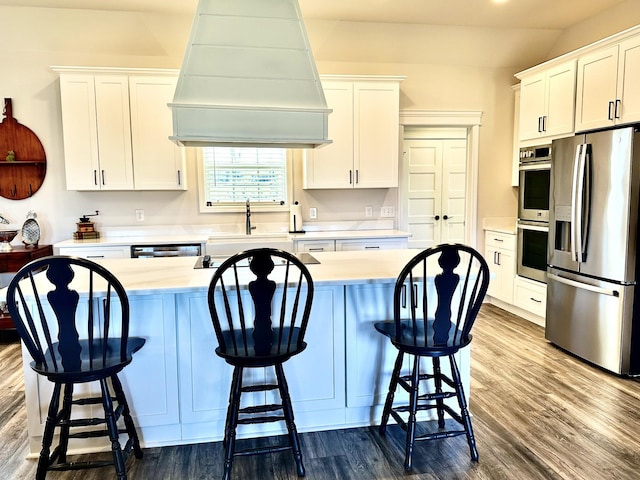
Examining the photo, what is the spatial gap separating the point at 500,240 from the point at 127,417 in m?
4.01

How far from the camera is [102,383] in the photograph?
1.95m

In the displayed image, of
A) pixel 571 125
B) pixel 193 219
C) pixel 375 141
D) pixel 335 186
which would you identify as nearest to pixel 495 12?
pixel 571 125

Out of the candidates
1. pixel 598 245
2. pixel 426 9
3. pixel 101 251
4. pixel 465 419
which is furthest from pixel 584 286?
pixel 101 251

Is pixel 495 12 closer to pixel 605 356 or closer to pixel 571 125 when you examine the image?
pixel 571 125

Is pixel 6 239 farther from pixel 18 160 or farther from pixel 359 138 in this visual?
pixel 359 138

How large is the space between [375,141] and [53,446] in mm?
3594

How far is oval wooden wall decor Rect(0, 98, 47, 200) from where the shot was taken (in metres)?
4.33

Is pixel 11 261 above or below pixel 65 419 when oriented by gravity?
above

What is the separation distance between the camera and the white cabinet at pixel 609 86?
3252 mm

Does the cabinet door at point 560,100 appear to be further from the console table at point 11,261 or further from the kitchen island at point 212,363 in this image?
the console table at point 11,261

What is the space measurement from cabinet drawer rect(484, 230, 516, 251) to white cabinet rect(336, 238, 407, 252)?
3.76 feet

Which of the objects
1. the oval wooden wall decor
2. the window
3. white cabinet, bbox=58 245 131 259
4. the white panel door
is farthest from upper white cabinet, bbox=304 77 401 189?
the oval wooden wall decor

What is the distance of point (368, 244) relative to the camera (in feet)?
14.4

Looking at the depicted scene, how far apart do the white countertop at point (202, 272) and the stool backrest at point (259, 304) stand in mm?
152
